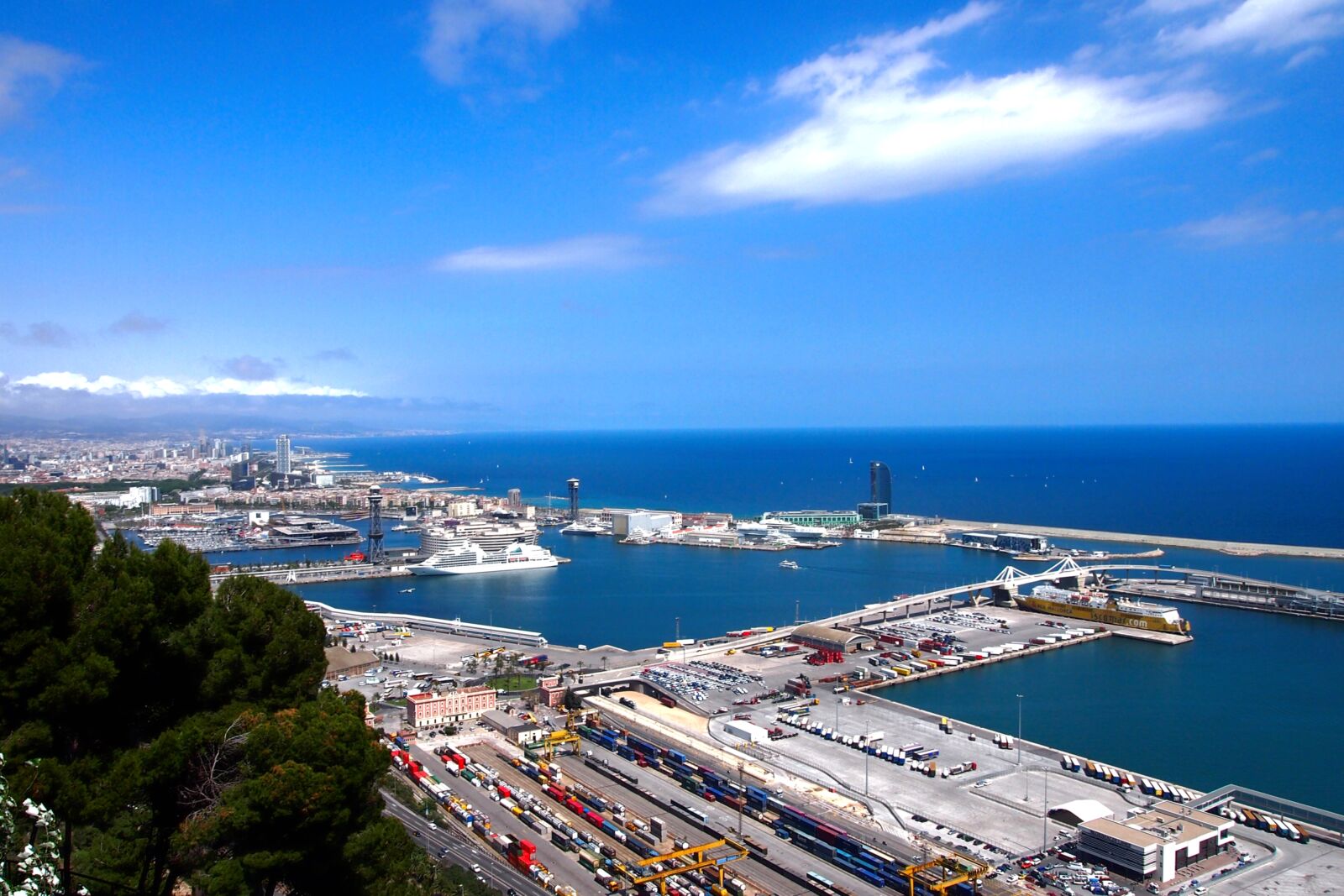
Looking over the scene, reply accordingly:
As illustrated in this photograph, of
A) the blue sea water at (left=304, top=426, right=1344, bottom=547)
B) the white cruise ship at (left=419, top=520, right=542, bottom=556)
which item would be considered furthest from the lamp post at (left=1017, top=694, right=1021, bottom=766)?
the blue sea water at (left=304, top=426, right=1344, bottom=547)

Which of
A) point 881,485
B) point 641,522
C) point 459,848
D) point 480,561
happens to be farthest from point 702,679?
point 881,485

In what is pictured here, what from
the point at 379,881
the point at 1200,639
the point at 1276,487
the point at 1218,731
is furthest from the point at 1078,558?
the point at 379,881

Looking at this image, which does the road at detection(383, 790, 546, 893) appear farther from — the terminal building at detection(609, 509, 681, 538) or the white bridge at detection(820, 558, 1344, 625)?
the terminal building at detection(609, 509, 681, 538)

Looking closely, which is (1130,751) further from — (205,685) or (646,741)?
(205,685)

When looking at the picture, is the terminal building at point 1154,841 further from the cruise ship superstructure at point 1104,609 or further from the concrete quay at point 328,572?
the concrete quay at point 328,572

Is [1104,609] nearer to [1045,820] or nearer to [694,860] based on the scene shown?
[1045,820]

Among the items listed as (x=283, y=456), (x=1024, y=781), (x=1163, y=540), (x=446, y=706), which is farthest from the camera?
(x=283, y=456)
